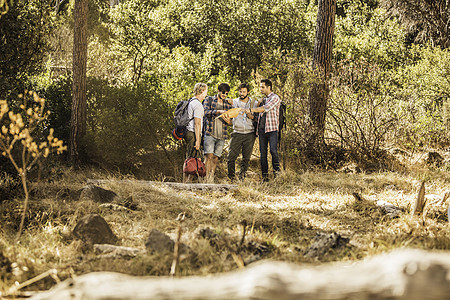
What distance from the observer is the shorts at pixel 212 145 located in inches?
291

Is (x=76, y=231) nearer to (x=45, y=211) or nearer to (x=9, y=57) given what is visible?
(x=45, y=211)

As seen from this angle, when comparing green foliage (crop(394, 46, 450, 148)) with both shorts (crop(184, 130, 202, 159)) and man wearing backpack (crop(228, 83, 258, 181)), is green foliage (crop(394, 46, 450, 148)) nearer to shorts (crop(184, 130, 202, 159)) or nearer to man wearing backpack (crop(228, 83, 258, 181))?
man wearing backpack (crop(228, 83, 258, 181))

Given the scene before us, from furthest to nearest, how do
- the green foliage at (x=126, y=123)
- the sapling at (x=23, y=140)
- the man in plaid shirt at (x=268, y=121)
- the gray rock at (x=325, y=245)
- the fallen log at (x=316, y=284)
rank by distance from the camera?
the green foliage at (x=126, y=123) < the man in plaid shirt at (x=268, y=121) < the gray rock at (x=325, y=245) < the sapling at (x=23, y=140) < the fallen log at (x=316, y=284)

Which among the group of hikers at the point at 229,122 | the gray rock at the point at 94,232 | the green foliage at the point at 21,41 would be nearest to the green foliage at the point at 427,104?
the group of hikers at the point at 229,122

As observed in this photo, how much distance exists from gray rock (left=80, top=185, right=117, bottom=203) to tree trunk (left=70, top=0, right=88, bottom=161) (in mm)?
4508

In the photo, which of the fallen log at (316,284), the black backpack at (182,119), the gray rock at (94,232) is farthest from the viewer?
the black backpack at (182,119)

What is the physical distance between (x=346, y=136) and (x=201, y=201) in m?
4.12

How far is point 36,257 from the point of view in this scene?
3.72 metres

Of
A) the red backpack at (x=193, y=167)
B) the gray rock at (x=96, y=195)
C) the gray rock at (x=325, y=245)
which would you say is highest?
the red backpack at (x=193, y=167)

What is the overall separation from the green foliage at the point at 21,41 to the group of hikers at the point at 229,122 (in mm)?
2966

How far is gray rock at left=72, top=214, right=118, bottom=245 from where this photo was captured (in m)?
4.11

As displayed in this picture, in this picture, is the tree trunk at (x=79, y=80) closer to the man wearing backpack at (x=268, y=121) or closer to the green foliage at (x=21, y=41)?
the green foliage at (x=21, y=41)

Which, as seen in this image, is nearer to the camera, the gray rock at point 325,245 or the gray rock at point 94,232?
the gray rock at point 325,245

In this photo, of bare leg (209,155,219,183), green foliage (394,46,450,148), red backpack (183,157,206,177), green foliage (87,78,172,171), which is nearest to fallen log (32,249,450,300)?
red backpack (183,157,206,177)
